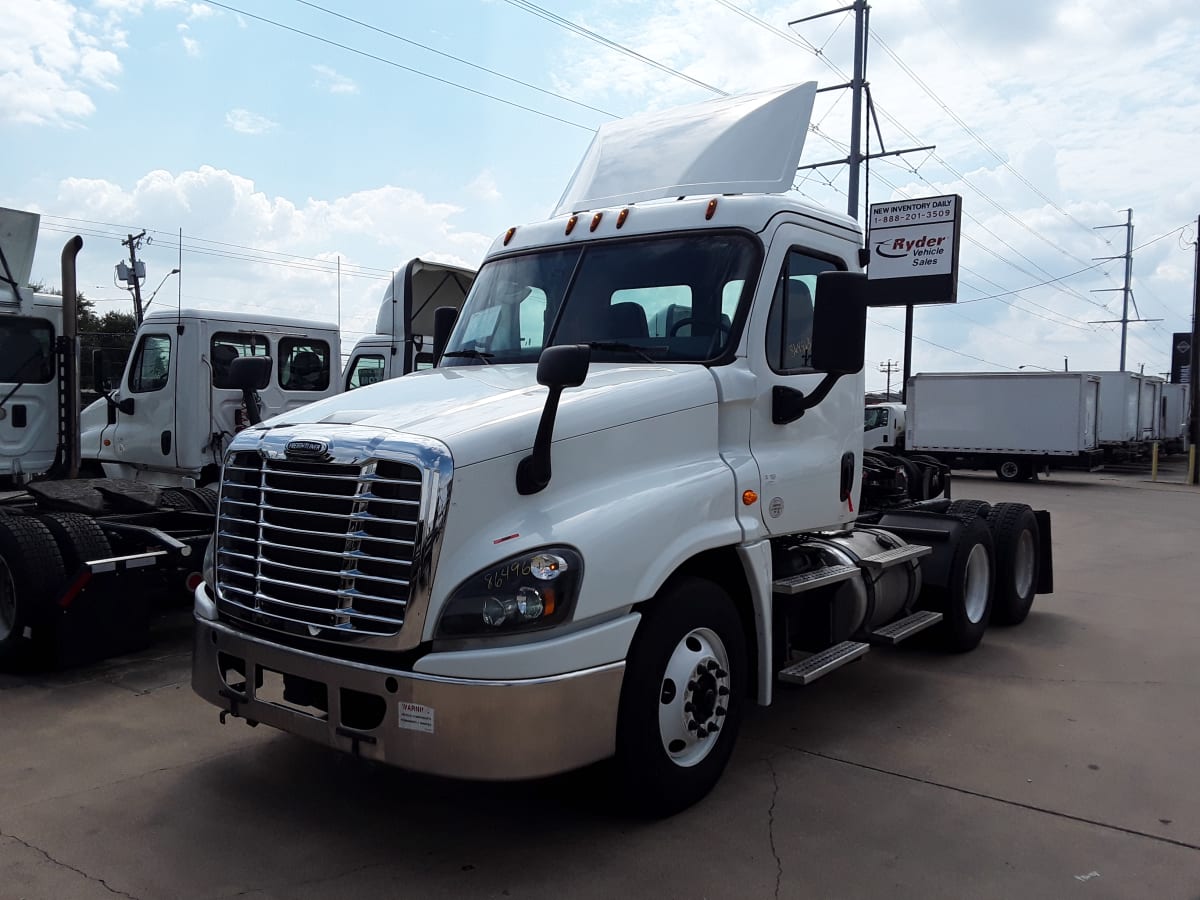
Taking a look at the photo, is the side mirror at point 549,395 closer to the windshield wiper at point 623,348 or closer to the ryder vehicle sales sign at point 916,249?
the windshield wiper at point 623,348

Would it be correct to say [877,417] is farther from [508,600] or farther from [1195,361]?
[508,600]

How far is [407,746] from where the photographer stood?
3533 mm

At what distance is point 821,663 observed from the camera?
16.6ft

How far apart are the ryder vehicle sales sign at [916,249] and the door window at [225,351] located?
24.7 m

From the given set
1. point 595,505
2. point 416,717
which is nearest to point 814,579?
point 595,505

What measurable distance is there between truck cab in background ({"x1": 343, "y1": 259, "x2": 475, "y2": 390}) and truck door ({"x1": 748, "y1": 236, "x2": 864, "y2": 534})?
5.88 metres

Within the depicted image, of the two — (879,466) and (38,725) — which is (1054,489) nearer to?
(879,466)

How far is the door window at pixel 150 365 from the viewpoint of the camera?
10195mm

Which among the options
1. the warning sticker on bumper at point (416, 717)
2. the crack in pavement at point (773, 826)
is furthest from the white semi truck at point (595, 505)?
the crack in pavement at point (773, 826)

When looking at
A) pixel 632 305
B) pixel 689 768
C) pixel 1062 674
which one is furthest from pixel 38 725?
pixel 1062 674

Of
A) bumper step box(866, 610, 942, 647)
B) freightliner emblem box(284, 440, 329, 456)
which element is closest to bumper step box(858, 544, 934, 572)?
bumper step box(866, 610, 942, 647)

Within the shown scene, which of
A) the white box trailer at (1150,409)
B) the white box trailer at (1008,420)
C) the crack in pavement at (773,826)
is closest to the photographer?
the crack in pavement at (773,826)

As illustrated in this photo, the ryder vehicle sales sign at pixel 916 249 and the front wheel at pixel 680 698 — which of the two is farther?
the ryder vehicle sales sign at pixel 916 249

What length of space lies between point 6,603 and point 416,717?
4.19 m
